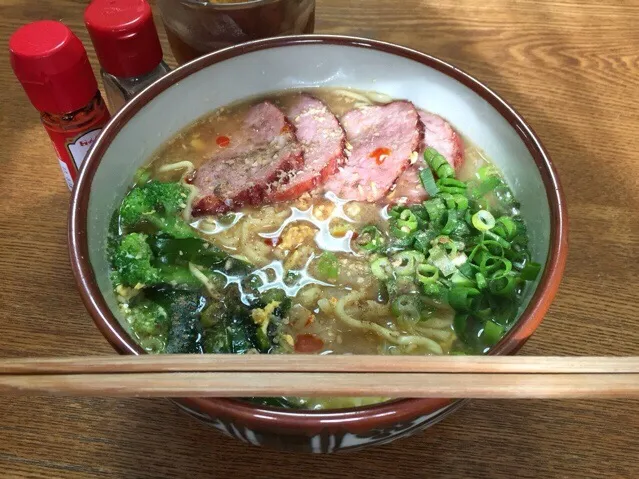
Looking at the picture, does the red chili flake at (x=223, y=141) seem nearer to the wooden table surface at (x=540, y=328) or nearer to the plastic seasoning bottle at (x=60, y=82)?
the plastic seasoning bottle at (x=60, y=82)

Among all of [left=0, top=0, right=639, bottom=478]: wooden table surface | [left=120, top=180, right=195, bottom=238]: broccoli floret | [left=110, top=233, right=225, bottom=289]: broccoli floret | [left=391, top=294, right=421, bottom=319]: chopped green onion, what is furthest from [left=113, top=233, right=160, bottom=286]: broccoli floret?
[left=391, top=294, right=421, bottom=319]: chopped green onion

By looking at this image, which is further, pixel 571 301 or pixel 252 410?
pixel 571 301

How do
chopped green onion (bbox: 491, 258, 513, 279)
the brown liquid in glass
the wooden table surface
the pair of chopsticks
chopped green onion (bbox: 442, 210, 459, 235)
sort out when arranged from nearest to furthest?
1. the pair of chopsticks
2. the wooden table surface
3. chopped green onion (bbox: 491, 258, 513, 279)
4. chopped green onion (bbox: 442, 210, 459, 235)
5. the brown liquid in glass

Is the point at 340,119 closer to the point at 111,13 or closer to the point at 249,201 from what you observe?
the point at 249,201

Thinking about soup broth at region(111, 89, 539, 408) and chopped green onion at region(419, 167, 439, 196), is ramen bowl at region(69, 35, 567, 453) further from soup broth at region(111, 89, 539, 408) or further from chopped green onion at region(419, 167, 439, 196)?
chopped green onion at region(419, 167, 439, 196)

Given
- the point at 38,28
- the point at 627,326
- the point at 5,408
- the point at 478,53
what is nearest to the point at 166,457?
the point at 5,408

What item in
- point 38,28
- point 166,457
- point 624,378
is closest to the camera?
point 624,378

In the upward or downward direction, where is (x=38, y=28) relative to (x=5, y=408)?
upward
